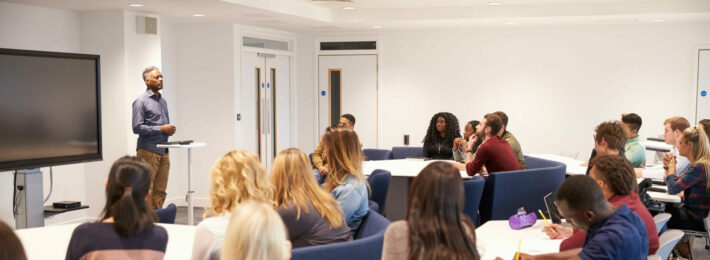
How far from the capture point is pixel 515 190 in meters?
6.04

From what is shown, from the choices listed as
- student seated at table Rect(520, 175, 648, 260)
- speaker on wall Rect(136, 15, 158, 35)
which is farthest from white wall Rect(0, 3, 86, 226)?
student seated at table Rect(520, 175, 648, 260)

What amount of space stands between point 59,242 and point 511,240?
2.43m

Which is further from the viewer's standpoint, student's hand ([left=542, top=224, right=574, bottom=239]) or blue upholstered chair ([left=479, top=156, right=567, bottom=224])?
blue upholstered chair ([left=479, top=156, right=567, bottom=224])

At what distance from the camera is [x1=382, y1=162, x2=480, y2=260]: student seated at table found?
7.97 feet

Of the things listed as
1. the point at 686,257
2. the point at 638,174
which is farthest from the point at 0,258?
the point at 638,174

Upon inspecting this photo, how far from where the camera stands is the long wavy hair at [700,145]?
500cm

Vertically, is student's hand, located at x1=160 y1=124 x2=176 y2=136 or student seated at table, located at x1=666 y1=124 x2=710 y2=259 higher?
student's hand, located at x1=160 y1=124 x2=176 y2=136

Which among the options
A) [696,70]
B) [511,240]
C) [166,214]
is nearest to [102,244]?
[166,214]

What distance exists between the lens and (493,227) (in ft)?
13.1

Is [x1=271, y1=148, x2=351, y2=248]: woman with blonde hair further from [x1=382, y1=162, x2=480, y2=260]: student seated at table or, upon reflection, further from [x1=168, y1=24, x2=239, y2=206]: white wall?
[x1=168, y1=24, x2=239, y2=206]: white wall

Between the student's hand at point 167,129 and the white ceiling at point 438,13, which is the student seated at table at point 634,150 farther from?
the student's hand at point 167,129

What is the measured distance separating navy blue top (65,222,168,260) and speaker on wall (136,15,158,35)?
5069mm

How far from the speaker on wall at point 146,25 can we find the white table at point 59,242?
378cm

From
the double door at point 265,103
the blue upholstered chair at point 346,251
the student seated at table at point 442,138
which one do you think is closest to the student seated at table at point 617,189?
the blue upholstered chair at point 346,251
